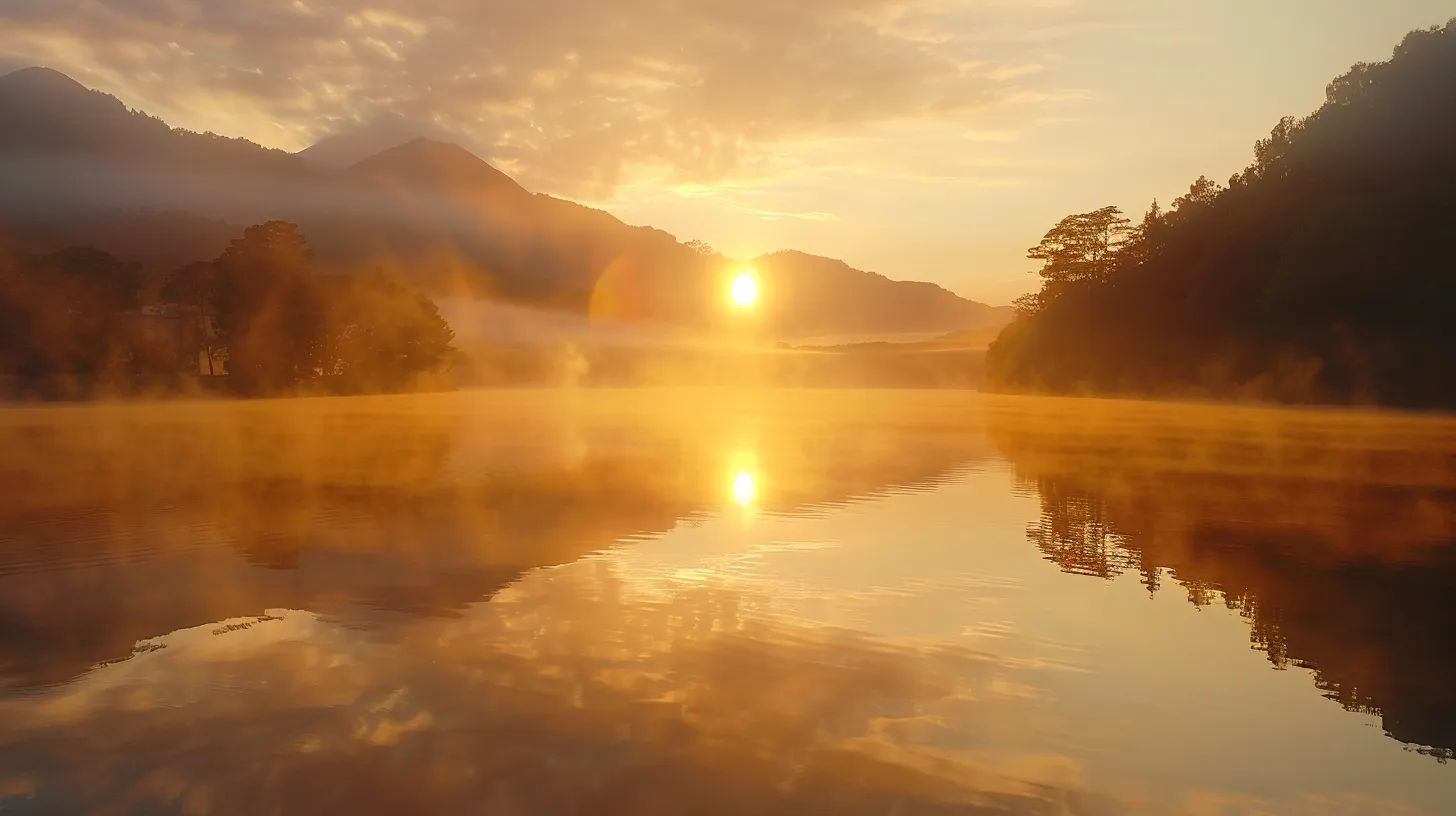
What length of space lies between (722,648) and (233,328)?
285 feet

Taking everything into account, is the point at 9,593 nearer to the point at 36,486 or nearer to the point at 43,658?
the point at 43,658

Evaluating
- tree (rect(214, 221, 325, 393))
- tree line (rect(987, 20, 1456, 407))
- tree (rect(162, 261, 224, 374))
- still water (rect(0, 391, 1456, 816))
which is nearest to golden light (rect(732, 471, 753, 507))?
still water (rect(0, 391, 1456, 816))

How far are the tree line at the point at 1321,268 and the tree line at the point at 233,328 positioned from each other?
223 ft

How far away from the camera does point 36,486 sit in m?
21.3

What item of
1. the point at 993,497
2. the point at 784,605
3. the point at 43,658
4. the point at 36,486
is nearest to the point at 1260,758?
the point at 784,605

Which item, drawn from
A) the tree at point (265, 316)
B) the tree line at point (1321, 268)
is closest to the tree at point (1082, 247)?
the tree line at point (1321, 268)

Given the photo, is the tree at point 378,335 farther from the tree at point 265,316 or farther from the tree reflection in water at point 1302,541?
the tree reflection in water at point 1302,541

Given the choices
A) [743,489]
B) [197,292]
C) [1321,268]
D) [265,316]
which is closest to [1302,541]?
[743,489]

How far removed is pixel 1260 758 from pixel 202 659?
8.70 metres

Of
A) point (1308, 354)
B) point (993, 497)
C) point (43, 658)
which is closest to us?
point (43, 658)

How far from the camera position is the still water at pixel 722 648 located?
6.54 metres

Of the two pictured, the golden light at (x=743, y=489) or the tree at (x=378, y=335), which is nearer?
the golden light at (x=743, y=489)

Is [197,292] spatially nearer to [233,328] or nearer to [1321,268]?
[233,328]

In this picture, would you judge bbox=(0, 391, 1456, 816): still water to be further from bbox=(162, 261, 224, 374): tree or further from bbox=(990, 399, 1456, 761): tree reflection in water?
bbox=(162, 261, 224, 374): tree
